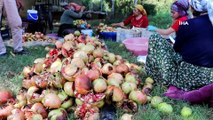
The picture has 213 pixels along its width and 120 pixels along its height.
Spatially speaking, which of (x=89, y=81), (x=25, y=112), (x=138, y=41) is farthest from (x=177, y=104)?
(x=138, y=41)

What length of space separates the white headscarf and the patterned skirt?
0.47 m

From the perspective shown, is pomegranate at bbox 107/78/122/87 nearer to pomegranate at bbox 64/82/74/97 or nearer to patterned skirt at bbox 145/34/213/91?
pomegranate at bbox 64/82/74/97

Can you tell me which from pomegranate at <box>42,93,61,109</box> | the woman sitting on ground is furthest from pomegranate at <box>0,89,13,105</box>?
the woman sitting on ground

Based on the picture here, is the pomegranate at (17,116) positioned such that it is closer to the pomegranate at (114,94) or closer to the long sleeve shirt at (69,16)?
the pomegranate at (114,94)

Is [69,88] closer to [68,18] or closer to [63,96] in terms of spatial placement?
[63,96]

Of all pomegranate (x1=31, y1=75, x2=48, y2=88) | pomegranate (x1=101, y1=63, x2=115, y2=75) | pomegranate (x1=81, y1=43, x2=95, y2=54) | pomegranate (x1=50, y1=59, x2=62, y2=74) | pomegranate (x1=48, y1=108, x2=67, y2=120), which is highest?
pomegranate (x1=81, y1=43, x2=95, y2=54)

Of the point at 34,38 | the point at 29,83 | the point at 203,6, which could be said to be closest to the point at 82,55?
the point at 29,83

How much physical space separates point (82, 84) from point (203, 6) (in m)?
1.50

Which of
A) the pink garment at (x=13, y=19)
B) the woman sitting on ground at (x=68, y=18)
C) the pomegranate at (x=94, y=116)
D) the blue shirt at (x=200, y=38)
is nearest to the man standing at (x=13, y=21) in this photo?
the pink garment at (x=13, y=19)

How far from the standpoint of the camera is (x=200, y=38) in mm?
3500

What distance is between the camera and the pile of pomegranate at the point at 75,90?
9.43 feet

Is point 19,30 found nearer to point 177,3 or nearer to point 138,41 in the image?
point 138,41

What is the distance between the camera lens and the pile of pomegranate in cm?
288

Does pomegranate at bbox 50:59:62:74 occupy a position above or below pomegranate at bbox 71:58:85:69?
below
